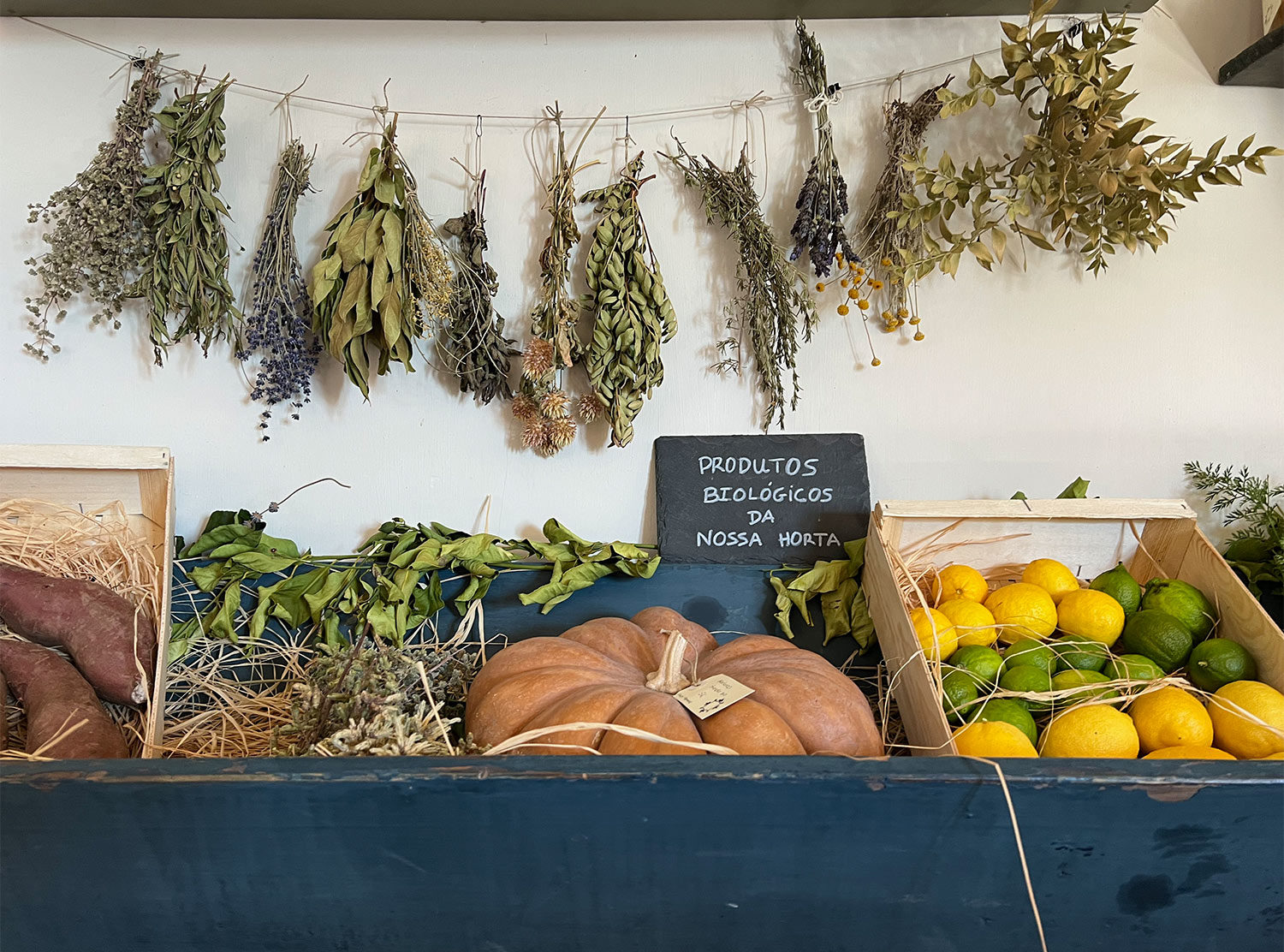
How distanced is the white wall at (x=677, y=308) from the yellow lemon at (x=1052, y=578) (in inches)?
11.3

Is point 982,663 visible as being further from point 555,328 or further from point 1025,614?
point 555,328

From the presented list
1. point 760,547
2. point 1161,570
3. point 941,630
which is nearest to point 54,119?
point 760,547

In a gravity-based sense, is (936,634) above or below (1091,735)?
above

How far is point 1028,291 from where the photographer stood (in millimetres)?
1769

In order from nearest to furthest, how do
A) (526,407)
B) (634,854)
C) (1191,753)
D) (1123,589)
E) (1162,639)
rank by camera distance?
(634,854) < (1191,753) < (1162,639) < (1123,589) < (526,407)

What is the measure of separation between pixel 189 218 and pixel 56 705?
0.89 m

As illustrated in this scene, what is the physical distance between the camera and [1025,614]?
1.48 m

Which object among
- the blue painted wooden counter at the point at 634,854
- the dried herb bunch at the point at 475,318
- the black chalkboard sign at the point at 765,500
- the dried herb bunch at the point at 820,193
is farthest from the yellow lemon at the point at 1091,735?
the dried herb bunch at the point at 475,318

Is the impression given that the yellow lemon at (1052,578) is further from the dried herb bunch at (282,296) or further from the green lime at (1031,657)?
the dried herb bunch at (282,296)

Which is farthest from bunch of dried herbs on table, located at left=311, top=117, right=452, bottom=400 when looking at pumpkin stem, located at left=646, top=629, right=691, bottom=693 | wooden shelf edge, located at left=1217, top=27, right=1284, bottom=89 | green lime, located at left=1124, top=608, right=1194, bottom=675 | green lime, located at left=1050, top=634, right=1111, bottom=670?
wooden shelf edge, located at left=1217, top=27, right=1284, bottom=89

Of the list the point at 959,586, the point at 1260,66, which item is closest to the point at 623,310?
the point at 959,586

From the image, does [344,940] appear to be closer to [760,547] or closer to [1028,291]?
[760,547]

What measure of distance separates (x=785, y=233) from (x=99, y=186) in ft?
4.36

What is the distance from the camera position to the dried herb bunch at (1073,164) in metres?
1.45
